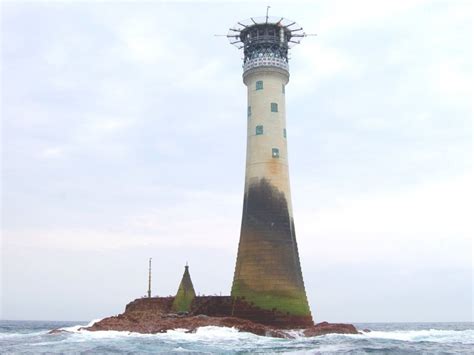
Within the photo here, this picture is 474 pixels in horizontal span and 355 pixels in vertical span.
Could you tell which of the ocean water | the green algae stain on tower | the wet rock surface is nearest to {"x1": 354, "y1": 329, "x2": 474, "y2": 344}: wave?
the wet rock surface

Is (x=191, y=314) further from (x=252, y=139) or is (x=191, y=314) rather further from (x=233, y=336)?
(x=252, y=139)

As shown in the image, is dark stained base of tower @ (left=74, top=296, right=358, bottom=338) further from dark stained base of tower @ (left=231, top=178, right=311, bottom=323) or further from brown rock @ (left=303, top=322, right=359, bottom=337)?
dark stained base of tower @ (left=231, top=178, right=311, bottom=323)

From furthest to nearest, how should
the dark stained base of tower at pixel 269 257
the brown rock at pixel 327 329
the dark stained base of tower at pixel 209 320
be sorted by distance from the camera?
the dark stained base of tower at pixel 269 257 < the brown rock at pixel 327 329 < the dark stained base of tower at pixel 209 320

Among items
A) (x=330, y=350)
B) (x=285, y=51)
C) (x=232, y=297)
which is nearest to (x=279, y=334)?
(x=232, y=297)

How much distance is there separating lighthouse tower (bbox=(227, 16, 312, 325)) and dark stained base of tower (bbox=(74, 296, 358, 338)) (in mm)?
765

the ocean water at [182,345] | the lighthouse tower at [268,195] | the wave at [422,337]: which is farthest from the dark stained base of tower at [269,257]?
the ocean water at [182,345]

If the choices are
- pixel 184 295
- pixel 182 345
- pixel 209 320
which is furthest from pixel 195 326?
pixel 184 295

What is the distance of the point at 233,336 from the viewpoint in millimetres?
42250

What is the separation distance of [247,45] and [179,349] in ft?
115

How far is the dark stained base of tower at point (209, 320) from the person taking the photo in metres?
45.5

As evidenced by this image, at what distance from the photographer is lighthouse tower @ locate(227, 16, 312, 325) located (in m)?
51.1

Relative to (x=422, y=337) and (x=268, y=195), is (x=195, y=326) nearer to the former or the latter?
(x=268, y=195)

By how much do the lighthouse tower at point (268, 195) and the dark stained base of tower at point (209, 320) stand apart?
765 mm

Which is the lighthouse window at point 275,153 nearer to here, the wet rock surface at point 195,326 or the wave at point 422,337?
the wet rock surface at point 195,326
